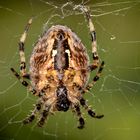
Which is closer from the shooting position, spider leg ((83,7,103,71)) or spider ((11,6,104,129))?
spider ((11,6,104,129))

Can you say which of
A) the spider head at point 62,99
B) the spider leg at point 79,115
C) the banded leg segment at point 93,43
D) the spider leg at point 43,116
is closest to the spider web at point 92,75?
the spider leg at point 79,115

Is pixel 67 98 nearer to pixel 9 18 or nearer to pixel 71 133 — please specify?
pixel 71 133

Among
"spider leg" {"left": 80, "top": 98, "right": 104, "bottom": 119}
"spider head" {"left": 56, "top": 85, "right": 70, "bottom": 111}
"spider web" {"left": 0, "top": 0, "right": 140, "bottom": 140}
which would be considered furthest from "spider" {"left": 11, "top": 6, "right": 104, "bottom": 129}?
"spider web" {"left": 0, "top": 0, "right": 140, "bottom": 140}

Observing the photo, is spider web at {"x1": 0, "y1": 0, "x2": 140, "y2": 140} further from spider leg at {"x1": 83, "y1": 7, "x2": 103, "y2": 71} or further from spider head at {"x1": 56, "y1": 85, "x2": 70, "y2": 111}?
spider head at {"x1": 56, "y1": 85, "x2": 70, "y2": 111}

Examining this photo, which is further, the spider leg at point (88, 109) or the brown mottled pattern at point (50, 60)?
the spider leg at point (88, 109)

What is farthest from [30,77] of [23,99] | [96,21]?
[96,21]

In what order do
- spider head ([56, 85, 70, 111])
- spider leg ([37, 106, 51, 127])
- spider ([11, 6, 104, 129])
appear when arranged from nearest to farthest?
1. spider ([11, 6, 104, 129])
2. spider head ([56, 85, 70, 111])
3. spider leg ([37, 106, 51, 127])

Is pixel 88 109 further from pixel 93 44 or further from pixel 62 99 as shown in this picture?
pixel 93 44

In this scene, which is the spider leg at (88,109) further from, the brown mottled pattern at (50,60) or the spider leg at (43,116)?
the brown mottled pattern at (50,60)

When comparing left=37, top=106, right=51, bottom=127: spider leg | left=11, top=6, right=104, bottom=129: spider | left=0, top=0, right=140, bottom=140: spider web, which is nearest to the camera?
left=11, top=6, right=104, bottom=129: spider
